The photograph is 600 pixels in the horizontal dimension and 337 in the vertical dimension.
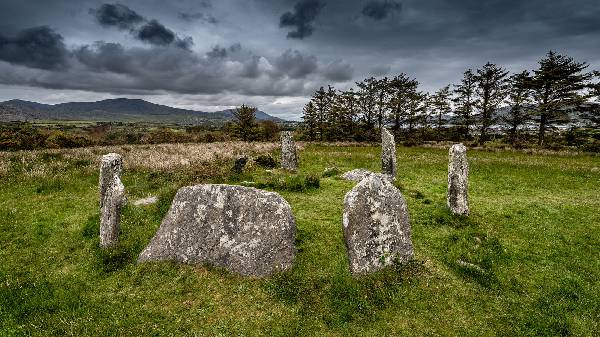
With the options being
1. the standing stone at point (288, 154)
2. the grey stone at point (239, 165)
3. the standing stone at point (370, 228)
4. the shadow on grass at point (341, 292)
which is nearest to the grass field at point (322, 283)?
the shadow on grass at point (341, 292)

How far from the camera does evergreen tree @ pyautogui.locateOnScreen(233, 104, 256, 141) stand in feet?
196

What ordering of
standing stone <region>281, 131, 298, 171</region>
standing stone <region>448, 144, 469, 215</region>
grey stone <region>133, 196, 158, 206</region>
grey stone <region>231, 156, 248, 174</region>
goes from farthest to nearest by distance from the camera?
standing stone <region>281, 131, 298, 171</region>
grey stone <region>231, 156, 248, 174</region>
grey stone <region>133, 196, 158, 206</region>
standing stone <region>448, 144, 469, 215</region>

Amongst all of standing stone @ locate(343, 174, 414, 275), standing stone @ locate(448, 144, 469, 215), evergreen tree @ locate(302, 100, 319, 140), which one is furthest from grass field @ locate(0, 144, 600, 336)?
evergreen tree @ locate(302, 100, 319, 140)

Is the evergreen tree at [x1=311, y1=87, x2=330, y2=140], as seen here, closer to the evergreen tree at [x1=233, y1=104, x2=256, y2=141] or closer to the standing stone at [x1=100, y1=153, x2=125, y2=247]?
the evergreen tree at [x1=233, y1=104, x2=256, y2=141]

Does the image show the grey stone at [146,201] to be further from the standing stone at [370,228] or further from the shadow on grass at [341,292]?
the standing stone at [370,228]

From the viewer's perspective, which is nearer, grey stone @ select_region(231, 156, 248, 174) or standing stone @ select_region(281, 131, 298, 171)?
grey stone @ select_region(231, 156, 248, 174)

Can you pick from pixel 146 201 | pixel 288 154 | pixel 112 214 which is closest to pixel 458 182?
pixel 112 214

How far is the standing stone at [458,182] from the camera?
14719 millimetres

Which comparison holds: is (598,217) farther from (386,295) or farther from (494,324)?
(386,295)

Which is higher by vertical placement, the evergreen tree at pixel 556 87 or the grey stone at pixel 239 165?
the evergreen tree at pixel 556 87

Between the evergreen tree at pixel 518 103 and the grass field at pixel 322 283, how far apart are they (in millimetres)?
49102

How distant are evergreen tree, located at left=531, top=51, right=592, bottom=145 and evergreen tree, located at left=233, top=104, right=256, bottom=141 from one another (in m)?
45.2

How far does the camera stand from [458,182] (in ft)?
48.2

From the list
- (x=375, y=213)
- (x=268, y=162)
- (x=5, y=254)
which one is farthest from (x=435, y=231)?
(x=268, y=162)
